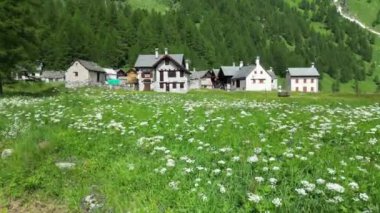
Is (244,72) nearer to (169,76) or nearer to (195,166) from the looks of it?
(169,76)

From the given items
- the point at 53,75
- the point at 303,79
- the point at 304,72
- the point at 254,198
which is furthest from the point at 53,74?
the point at 254,198

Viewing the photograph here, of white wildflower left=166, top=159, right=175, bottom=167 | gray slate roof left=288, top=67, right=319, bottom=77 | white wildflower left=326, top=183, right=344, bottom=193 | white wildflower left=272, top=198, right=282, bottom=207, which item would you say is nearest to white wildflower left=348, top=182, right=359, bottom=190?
white wildflower left=326, top=183, right=344, bottom=193

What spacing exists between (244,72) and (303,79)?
37224mm

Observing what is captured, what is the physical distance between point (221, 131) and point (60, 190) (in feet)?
21.0

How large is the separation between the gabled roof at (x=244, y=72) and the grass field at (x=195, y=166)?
11789cm

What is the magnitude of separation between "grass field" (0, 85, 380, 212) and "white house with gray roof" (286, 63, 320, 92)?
149182mm

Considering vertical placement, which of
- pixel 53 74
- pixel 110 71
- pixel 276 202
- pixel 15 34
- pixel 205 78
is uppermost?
pixel 15 34

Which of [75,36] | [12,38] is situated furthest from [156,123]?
[75,36]

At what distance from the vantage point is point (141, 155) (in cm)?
1242

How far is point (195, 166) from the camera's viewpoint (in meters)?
10.7

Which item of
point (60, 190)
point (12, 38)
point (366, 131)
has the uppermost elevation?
point (12, 38)

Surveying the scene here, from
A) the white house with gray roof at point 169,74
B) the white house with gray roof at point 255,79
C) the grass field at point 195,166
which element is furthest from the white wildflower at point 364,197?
the white house with gray roof at point 255,79

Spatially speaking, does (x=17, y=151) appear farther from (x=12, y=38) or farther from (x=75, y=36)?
(x=75, y=36)

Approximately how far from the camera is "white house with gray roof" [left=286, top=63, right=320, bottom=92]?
163 metres
